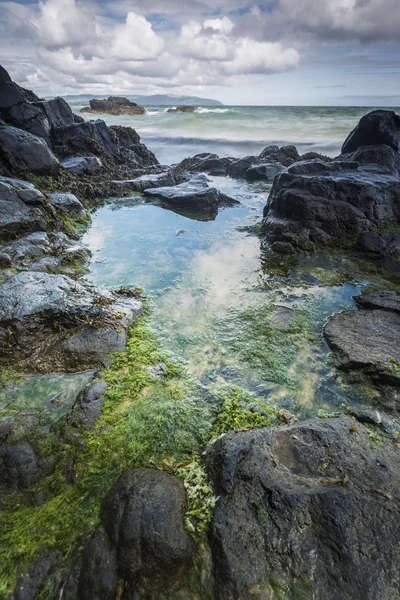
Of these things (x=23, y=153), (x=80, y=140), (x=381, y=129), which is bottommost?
(x=23, y=153)

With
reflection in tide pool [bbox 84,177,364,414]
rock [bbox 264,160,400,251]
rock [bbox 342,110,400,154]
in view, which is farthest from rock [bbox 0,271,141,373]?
rock [bbox 342,110,400,154]

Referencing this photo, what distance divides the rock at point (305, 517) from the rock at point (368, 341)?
56.6 inches

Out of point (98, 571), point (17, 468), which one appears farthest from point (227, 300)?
point (98, 571)

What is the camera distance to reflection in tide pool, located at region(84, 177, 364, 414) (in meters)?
4.54

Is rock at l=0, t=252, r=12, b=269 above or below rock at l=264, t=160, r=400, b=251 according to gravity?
below

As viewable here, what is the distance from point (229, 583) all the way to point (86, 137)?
18083 mm

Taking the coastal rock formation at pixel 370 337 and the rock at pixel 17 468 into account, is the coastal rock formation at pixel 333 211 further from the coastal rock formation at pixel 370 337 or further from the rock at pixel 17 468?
the rock at pixel 17 468

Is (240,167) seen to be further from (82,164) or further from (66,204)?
(66,204)

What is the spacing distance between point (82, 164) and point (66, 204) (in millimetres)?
4960

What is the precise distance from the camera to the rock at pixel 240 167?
19000 mm

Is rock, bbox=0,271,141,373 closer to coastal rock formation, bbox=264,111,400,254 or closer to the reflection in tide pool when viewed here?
the reflection in tide pool

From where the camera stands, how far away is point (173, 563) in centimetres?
231

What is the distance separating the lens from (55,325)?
4.86 m

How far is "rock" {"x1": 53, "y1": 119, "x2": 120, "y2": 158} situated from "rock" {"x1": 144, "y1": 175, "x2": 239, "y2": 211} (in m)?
4.81
